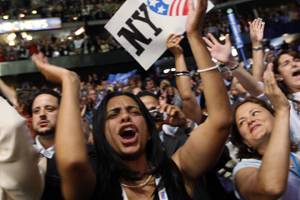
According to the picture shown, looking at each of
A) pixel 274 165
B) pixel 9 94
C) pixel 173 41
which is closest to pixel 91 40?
pixel 9 94

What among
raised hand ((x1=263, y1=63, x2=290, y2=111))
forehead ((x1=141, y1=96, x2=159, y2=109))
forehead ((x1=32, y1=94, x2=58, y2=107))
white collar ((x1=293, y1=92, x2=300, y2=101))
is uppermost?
forehead ((x1=32, y1=94, x2=58, y2=107))

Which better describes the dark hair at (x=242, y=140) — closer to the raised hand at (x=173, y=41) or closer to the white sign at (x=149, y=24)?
the raised hand at (x=173, y=41)

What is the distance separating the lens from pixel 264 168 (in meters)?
1.93

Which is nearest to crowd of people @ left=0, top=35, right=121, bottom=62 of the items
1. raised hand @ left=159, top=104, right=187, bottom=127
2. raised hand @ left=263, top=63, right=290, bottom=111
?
raised hand @ left=159, top=104, right=187, bottom=127

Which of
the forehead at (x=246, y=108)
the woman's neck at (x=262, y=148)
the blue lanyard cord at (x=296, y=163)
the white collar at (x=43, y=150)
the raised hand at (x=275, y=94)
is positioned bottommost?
the blue lanyard cord at (x=296, y=163)

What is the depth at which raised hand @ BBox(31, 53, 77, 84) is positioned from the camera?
1.86 metres

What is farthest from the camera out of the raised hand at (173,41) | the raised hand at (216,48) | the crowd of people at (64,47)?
the crowd of people at (64,47)

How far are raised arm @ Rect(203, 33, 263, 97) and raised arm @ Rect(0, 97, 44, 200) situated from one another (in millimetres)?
1064

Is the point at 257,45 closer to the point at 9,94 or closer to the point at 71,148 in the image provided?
the point at 9,94

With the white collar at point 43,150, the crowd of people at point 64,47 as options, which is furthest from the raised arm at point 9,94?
the crowd of people at point 64,47

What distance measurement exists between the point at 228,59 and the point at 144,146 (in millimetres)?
867

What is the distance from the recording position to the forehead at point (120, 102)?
2.03m

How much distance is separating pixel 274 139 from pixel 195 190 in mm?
342

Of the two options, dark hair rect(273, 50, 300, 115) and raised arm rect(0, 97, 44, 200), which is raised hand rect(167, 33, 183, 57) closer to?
dark hair rect(273, 50, 300, 115)
